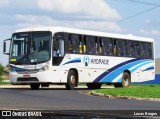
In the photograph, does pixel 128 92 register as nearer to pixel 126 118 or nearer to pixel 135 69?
pixel 135 69

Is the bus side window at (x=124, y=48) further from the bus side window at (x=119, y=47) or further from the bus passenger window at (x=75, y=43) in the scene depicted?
the bus passenger window at (x=75, y=43)

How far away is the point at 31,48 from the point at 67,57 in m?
1.95

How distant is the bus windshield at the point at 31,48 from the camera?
26.1 m

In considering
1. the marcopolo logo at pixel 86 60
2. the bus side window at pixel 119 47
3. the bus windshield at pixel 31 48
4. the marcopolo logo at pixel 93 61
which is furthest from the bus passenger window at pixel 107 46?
the bus windshield at pixel 31 48

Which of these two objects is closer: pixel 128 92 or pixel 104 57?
pixel 128 92

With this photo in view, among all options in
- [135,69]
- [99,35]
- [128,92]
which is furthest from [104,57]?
[128,92]

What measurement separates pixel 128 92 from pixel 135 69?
388 inches

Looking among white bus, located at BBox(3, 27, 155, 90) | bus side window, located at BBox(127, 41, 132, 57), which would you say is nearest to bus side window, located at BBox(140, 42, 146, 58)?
bus side window, located at BBox(127, 41, 132, 57)

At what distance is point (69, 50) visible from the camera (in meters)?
26.8

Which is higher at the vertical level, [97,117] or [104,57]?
[104,57]

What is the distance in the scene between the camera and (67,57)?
26656 millimetres

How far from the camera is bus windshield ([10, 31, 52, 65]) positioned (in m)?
26.1

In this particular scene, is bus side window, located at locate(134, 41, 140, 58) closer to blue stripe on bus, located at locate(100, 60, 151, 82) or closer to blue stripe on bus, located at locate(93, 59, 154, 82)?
blue stripe on bus, located at locate(93, 59, 154, 82)

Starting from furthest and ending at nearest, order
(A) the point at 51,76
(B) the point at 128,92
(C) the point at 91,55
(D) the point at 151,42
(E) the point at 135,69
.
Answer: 1. (D) the point at 151,42
2. (E) the point at 135,69
3. (C) the point at 91,55
4. (A) the point at 51,76
5. (B) the point at 128,92
